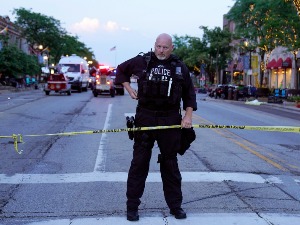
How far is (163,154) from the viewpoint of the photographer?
5.45 metres

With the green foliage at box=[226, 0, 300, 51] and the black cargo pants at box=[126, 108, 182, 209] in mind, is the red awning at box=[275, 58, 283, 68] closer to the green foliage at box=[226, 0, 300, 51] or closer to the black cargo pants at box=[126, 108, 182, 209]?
the green foliage at box=[226, 0, 300, 51]

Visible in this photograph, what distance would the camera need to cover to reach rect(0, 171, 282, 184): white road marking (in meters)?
7.42

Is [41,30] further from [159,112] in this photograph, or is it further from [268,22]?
[159,112]

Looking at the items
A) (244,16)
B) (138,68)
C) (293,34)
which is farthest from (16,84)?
(138,68)

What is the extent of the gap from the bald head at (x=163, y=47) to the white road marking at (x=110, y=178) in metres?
2.47

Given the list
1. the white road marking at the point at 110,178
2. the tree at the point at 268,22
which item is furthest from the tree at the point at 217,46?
the white road marking at the point at 110,178

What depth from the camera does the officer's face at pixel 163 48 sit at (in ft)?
17.6

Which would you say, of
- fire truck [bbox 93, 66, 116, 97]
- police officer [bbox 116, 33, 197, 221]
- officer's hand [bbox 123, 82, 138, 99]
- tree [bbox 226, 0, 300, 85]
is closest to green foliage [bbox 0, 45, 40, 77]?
fire truck [bbox 93, 66, 116, 97]

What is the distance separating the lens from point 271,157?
32.8 feet

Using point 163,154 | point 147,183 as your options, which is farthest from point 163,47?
point 147,183

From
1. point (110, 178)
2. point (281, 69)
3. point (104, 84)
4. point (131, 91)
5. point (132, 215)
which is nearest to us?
point (132, 215)

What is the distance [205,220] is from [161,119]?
1137 millimetres

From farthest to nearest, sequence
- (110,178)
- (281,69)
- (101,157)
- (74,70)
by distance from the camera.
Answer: (281,69), (74,70), (101,157), (110,178)

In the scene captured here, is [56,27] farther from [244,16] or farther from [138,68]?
[138,68]
